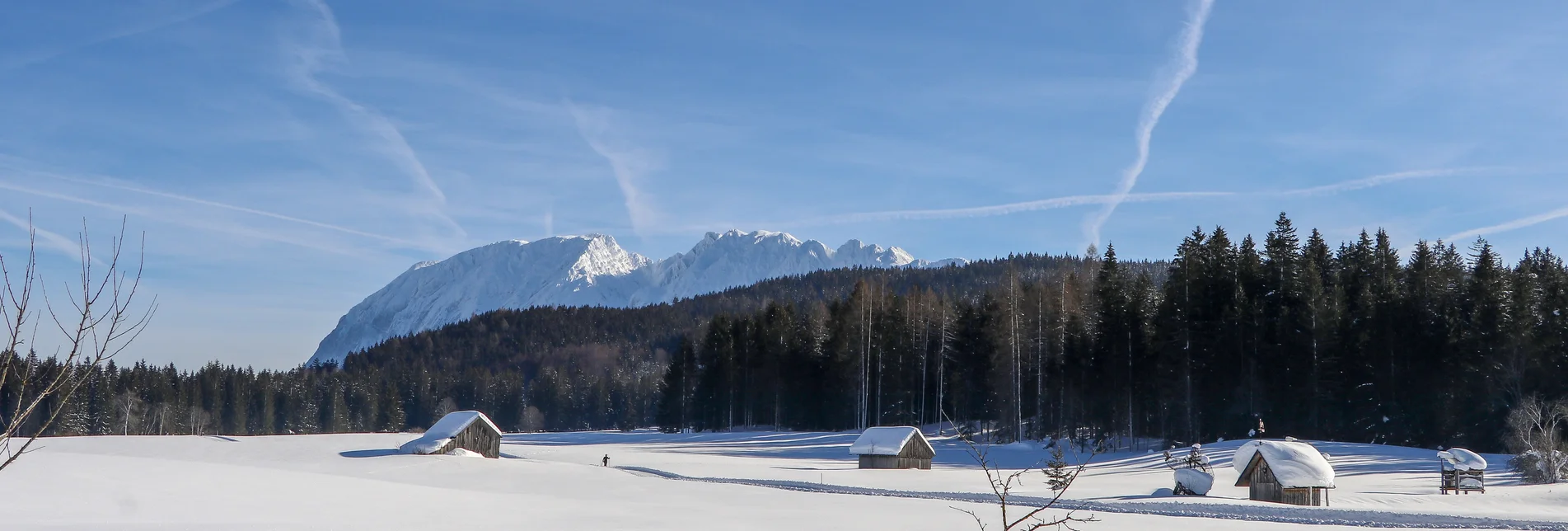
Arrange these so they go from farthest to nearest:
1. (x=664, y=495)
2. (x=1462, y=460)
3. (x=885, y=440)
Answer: (x=885, y=440), (x=1462, y=460), (x=664, y=495)

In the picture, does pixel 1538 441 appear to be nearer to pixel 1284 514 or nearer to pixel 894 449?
pixel 1284 514

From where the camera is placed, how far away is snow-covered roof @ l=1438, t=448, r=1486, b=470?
39344 millimetres

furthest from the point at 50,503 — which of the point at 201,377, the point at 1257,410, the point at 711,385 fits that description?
the point at 201,377

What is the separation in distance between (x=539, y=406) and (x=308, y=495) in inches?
4252

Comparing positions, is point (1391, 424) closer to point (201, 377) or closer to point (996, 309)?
point (996, 309)

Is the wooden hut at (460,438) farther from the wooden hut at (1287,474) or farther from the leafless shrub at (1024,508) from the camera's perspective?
the wooden hut at (1287,474)

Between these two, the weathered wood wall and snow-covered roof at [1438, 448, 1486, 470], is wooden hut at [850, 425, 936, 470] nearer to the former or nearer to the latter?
the weathered wood wall

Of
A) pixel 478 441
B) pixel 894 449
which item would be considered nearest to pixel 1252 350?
pixel 894 449

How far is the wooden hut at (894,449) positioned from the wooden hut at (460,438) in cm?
2057

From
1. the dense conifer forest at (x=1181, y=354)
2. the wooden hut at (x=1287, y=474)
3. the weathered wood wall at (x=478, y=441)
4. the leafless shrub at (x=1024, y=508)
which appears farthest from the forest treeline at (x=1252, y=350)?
the weathered wood wall at (x=478, y=441)

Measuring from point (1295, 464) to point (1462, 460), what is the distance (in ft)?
25.6

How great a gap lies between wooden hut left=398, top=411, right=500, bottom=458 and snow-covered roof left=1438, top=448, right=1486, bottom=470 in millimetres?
45204

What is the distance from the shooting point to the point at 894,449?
176ft

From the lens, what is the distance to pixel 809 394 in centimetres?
8312
